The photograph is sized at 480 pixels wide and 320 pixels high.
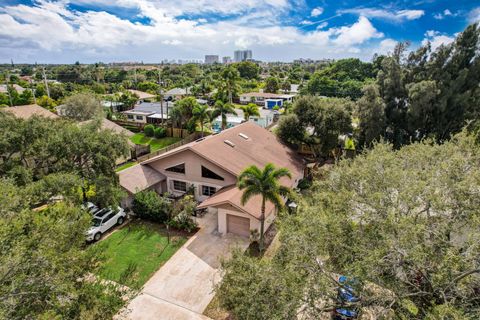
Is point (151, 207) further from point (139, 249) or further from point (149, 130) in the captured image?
point (149, 130)

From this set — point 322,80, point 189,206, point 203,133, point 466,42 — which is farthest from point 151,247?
point 322,80

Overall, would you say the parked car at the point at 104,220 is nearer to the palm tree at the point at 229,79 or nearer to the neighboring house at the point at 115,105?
the palm tree at the point at 229,79

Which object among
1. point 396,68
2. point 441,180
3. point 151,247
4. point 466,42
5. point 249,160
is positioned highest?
point 466,42

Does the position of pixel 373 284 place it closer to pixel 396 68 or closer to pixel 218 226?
pixel 218 226

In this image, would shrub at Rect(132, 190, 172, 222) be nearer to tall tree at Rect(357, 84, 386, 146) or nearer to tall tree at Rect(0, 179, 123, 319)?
tall tree at Rect(0, 179, 123, 319)

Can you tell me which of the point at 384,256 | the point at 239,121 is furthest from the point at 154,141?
the point at 384,256

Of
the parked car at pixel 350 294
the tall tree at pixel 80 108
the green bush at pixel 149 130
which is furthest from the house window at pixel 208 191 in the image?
the tall tree at pixel 80 108
